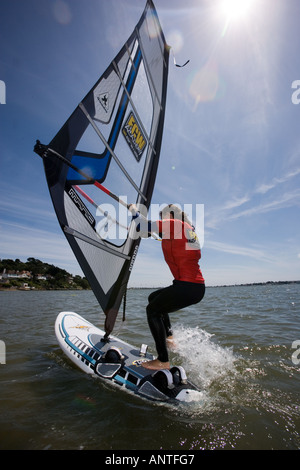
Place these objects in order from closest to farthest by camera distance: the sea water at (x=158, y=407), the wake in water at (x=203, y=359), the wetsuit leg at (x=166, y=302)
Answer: the sea water at (x=158, y=407)
the wetsuit leg at (x=166, y=302)
the wake in water at (x=203, y=359)

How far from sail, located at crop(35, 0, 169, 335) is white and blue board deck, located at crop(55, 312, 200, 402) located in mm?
507

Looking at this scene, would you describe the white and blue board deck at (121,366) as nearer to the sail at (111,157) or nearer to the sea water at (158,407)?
the sea water at (158,407)

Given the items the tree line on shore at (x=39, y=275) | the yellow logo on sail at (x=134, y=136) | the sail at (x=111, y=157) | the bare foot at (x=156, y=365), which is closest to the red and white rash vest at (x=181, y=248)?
the sail at (x=111, y=157)

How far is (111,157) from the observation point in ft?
10.8

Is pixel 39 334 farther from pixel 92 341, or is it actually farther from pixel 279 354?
pixel 279 354

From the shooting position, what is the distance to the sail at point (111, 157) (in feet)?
8.73

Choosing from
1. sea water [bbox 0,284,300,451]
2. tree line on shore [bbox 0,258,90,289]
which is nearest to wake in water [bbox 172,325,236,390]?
sea water [bbox 0,284,300,451]

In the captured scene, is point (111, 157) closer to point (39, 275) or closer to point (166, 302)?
point (166, 302)

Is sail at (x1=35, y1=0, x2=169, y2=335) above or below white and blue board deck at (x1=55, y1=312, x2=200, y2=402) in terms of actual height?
above

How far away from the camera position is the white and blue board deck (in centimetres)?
280

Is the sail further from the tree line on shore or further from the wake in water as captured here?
the tree line on shore

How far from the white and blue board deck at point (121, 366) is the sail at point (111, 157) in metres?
0.51

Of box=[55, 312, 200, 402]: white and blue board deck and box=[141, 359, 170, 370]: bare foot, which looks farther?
box=[141, 359, 170, 370]: bare foot
